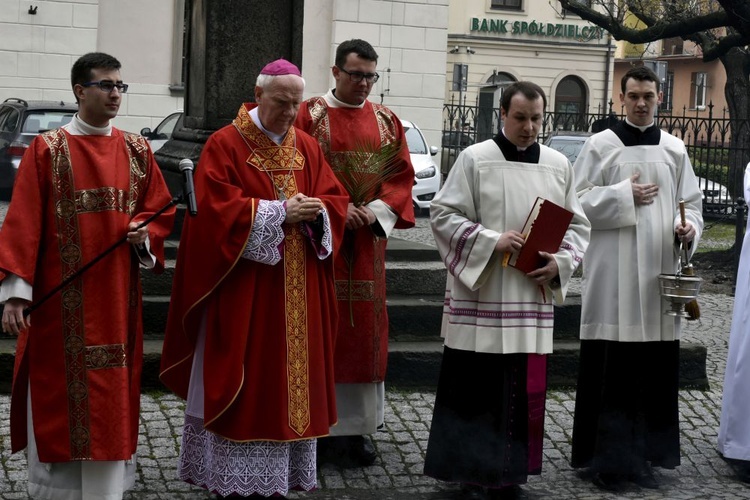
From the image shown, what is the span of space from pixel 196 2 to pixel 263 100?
3137 mm

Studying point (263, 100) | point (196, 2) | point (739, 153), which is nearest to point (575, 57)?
point (739, 153)

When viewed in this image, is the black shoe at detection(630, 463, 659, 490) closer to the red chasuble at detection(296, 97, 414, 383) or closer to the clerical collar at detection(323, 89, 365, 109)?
the red chasuble at detection(296, 97, 414, 383)

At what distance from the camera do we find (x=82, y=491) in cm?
526

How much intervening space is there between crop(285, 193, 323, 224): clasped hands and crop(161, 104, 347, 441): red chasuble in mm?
132

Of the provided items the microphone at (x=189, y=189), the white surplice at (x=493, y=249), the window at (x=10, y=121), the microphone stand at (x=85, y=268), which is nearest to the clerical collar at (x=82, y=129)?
the microphone stand at (x=85, y=268)

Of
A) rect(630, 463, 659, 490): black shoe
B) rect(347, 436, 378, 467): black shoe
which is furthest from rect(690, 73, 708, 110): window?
rect(347, 436, 378, 467): black shoe

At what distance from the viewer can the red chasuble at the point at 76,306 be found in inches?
205

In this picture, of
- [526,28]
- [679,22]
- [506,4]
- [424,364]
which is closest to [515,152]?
[424,364]

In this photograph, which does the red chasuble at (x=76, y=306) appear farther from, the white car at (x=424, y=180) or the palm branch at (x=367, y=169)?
the white car at (x=424, y=180)

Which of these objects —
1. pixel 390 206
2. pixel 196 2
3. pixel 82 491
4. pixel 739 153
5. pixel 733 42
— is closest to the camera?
pixel 82 491

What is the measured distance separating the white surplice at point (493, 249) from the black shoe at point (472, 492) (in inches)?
26.2

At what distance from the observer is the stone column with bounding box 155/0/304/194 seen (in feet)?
26.8

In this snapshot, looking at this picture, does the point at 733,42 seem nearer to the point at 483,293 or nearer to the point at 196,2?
the point at 196,2

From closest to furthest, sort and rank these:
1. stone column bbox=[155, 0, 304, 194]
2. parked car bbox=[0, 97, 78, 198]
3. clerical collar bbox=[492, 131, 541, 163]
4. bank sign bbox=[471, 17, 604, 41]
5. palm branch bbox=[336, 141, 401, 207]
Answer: clerical collar bbox=[492, 131, 541, 163], palm branch bbox=[336, 141, 401, 207], stone column bbox=[155, 0, 304, 194], parked car bbox=[0, 97, 78, 198], bank sign bbox=[471, 17, 604, 41]
